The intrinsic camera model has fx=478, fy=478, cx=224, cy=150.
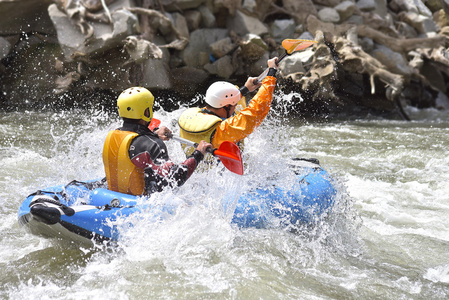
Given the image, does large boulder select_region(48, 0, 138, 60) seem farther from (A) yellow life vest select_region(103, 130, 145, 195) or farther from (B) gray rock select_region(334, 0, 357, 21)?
(A) yellow life vest select_region(103, 130, 145, 195)

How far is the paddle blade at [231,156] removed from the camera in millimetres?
3521

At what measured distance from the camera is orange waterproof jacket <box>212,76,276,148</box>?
3736 millimetres

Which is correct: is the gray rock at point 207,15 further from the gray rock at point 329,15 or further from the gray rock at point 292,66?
the gray rock at point 329,15

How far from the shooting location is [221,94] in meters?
3.91

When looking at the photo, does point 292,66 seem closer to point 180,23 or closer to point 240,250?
point 180,23

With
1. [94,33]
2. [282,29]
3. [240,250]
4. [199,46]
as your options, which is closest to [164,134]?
[240,250]

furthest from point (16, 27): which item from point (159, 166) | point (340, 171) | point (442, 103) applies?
point (442, 103)

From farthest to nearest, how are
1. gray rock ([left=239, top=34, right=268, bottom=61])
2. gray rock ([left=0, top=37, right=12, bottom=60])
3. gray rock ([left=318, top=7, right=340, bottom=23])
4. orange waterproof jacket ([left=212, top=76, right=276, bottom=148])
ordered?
gray rock ([left=318, top=7, right=340, bottom=23]) < gray rock ([left=239, top=34, right=268, bottom=61]) < gray rock ([left=0, top=37, right=12, bottom=60]) < orange waterproof jacket ([left=212, top=76, right=276, bottom=148])

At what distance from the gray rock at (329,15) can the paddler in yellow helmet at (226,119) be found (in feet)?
23.6

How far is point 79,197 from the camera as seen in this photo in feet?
12.0

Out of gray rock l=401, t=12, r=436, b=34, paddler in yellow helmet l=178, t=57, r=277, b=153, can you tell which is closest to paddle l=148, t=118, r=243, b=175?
paddler in yellow helmet l=178, t=57, r=277, b=153

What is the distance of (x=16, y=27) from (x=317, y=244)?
8094 mm

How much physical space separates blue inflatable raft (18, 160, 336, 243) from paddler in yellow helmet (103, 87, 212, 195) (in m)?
0.12

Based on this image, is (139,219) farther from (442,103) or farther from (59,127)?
(442,103)
